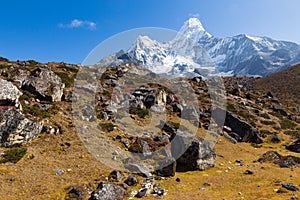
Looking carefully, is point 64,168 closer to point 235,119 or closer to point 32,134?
point 32,134

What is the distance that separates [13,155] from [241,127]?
37478 mm

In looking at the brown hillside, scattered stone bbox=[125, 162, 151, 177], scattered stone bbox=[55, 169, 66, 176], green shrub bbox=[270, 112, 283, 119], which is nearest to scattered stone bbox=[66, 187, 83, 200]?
scattered stone bbox=[55, 169, 66, 176]

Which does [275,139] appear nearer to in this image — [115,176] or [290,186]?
[290,186]

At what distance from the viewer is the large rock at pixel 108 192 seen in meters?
17.3

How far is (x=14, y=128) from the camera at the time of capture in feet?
74.7

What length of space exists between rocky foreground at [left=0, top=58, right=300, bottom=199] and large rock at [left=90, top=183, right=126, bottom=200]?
7cm

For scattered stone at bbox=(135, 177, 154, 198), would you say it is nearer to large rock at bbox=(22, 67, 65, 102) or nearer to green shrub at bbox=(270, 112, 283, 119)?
large rock at bbox=(22, 67, 65, 102)

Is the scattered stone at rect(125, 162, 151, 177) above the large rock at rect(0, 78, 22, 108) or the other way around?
the other way around

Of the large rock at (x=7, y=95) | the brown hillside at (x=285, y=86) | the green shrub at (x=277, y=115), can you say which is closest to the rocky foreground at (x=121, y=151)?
the large rock at (x=7, y=95)

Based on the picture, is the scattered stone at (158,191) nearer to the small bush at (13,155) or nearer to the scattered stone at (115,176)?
the scattered stone at (115,176)

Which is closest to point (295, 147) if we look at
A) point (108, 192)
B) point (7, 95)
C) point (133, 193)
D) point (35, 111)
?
point (133, 193)

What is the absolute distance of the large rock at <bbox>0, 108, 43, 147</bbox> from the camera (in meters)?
22.4

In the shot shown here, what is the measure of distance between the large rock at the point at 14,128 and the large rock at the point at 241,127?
3426 centimetres

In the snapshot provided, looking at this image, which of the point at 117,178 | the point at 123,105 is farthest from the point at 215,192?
the point at 123,105
